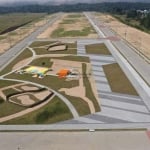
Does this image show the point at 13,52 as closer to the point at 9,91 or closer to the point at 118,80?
the point at 9,91

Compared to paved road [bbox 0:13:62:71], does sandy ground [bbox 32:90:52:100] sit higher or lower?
higher

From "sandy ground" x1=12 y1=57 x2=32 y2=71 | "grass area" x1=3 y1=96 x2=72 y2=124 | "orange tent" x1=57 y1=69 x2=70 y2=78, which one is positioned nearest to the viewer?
"grass area" x1=3 y1=96 x2=72 y2=124

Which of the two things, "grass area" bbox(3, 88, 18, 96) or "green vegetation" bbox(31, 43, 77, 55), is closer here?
"grass area" bbox(3, 88, 18, 96)

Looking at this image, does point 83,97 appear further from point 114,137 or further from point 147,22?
point 147,22

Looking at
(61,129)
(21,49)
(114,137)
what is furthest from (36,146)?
(21,49)

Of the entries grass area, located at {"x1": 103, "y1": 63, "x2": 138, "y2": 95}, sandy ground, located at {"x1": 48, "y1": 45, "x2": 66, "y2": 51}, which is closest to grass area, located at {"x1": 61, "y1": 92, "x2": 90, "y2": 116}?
grass area, located at {"x1": 103, "y1": 63, "x2": 138, "y2": 95}

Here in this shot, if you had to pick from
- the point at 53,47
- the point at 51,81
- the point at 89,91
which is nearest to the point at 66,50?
the point at 53,47

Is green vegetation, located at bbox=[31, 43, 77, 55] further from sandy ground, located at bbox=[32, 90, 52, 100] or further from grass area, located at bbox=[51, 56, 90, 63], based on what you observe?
sandy ground, located at bbox=[32, 90, 52, 100]
